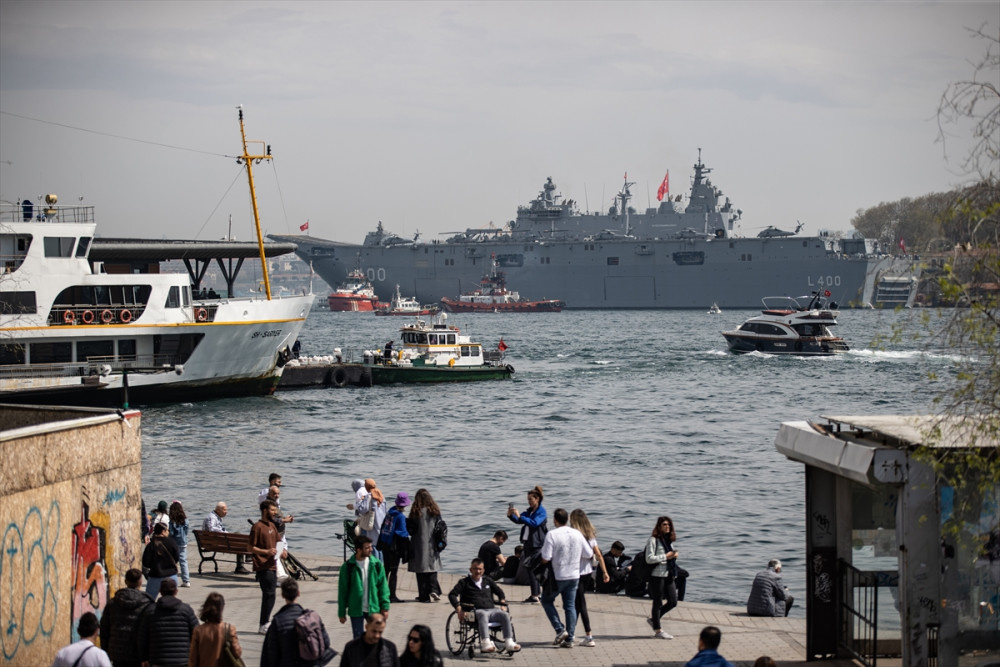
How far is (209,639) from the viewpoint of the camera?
806 centimetres

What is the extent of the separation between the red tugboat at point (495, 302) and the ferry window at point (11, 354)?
98.1m

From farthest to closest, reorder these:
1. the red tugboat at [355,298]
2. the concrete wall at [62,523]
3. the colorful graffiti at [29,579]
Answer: the red tugboat at [355,298] → the concrete wall at [62,523] → the colorful graffiti at [29,579]

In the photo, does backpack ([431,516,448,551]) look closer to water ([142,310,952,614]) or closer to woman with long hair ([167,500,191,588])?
woman with long hair ([167,500,191,588])

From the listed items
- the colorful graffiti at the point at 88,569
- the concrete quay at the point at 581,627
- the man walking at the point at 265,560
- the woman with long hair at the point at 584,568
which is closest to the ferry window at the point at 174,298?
the concrete quay at the point at 581,627

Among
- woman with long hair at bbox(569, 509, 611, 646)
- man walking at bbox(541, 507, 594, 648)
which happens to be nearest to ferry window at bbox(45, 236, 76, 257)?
woman with long hair at bbox(569, 509, 611, 646)

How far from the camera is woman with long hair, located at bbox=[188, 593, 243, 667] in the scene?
8055mm

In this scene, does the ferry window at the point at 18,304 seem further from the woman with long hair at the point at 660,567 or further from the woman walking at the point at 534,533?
the woman with long hair at the point at 660,567

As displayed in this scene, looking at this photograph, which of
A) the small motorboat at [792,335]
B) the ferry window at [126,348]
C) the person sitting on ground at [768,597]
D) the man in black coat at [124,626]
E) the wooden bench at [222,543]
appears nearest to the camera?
the man in black coat at [124,626]

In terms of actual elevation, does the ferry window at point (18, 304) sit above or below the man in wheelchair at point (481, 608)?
above

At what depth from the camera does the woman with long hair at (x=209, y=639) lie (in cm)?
805

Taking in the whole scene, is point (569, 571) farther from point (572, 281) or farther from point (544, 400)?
point (572, 281)

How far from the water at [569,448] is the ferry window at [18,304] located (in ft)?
16.1

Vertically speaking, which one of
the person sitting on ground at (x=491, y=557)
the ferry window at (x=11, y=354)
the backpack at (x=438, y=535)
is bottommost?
the person sitting on ground at (x=491, y=557)

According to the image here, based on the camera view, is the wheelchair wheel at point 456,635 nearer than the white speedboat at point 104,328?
Yes
